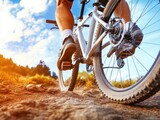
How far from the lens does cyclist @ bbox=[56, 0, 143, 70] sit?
3137 mm

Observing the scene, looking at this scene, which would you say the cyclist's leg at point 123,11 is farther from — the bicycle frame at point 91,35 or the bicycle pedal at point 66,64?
the bicycle pedal at point 66,64

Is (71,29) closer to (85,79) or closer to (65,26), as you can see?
(65,26)

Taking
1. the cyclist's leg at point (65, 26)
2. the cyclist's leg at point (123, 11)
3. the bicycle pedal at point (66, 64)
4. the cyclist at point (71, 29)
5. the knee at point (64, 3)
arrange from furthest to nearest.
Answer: the knee at point (64, 3)
the bicycle pedal at point (66, 64)
the cyclist's leg at point (65, 26)
the cyclist's leg at point (123, 11)
the cyclist at point (71, 29)

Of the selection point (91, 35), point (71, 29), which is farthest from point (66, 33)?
point (91, 35)

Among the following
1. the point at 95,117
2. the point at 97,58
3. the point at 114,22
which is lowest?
the point at 95,117

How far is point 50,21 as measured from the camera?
583 centimetres

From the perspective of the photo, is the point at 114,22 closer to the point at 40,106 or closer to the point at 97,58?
Answer: the point at 97,58

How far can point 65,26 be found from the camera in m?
4.22

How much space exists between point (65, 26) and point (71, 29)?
0.09m

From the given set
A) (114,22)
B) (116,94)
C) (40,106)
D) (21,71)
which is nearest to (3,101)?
(40,106)

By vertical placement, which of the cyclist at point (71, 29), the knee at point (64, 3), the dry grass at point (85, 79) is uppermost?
the knee at point (64, 3)

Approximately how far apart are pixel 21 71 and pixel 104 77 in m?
12.6

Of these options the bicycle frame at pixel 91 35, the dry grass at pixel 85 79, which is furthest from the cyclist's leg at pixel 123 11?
the dry grass at pixel 85 79

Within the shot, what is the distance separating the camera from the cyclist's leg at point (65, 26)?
3990mm
